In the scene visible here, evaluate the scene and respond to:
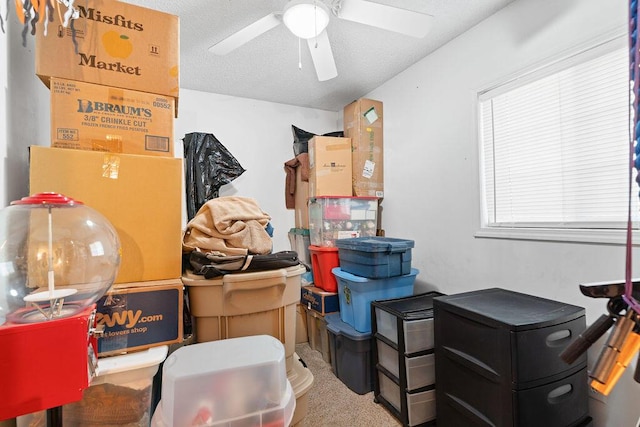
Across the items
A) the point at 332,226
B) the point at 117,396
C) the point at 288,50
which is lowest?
the point at 117,396

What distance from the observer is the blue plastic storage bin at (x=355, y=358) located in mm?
1972

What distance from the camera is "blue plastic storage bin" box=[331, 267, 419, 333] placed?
201 cm

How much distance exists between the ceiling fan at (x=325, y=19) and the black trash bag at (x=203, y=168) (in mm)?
1117

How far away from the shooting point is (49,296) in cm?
74

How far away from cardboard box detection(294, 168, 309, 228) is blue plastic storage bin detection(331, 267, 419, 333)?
3.01 feet

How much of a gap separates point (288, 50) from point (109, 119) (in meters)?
1.47

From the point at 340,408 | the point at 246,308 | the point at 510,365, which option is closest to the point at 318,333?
the point at 340,408

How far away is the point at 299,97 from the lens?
3039 mm

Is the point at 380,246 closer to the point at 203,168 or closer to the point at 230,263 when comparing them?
the point at 230,263

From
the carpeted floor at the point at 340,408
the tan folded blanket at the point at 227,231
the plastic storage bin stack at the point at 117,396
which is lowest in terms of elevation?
the carpeted floor at the point at 340,408

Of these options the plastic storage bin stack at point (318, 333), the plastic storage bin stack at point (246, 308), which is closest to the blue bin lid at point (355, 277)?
the plastic storage bin stack at point (318, 333)

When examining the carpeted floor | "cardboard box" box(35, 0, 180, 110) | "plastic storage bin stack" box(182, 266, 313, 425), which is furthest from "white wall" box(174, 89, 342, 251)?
"plastic storage bin stack" box(182, 266, 313, 425)

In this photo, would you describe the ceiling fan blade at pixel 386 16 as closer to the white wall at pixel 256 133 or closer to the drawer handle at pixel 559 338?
the drawer handle at pixel 559 338

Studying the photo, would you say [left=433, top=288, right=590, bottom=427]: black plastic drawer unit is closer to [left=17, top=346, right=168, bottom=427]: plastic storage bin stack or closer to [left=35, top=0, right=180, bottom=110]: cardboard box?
[left=17, top=346, right=168, bottom=427]: plastic storage bin stack
